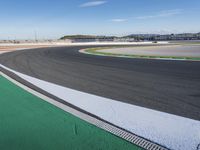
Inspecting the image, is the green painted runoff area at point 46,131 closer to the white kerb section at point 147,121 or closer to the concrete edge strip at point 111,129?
the concrete edge strip at point 111,129

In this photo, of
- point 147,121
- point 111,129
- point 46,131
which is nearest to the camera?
point 46,131

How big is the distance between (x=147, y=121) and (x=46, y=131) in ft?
6.69

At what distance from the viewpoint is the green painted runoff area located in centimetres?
399

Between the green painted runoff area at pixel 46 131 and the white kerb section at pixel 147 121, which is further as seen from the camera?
the white kerb section at pixel 147 121

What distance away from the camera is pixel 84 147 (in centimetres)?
392

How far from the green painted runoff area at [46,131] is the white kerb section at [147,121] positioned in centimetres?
58

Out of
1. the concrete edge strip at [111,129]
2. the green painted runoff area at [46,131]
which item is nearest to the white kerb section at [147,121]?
the concrete edge strip at [111,129]

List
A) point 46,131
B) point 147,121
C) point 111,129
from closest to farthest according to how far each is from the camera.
Result: 1. point 46,131
2. point 111,129
3. point 147,121

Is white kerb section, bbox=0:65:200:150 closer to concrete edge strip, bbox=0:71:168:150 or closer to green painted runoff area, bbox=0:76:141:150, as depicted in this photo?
concrete edge strip, bbox=0:71:168:150

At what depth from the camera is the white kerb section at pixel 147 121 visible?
4.12m

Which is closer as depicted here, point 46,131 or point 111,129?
point 46,131

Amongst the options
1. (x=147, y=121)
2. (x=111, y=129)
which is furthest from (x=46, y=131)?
(x=147, y=121)

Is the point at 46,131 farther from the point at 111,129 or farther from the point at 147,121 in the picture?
the point at 147,121

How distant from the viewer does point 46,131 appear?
4.62 meters
